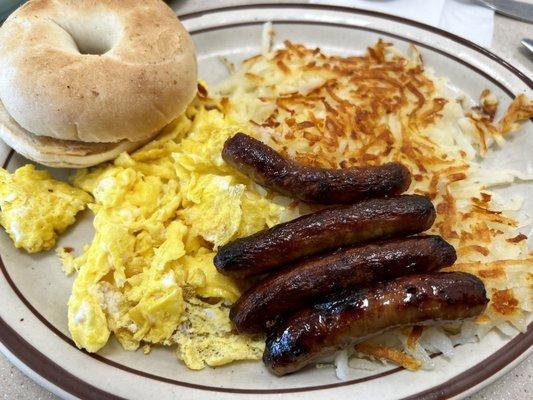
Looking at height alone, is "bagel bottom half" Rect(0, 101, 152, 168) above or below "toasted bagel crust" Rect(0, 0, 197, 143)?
below

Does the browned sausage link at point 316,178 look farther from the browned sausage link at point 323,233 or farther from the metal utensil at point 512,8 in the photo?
the metal utensil at point 512,8

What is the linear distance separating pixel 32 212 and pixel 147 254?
646 millimetres

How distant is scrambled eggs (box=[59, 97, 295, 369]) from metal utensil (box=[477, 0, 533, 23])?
2635mm

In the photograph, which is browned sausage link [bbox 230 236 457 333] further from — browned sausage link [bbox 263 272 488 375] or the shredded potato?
the shredded potato

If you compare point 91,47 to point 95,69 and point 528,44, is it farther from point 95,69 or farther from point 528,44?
point 528,44

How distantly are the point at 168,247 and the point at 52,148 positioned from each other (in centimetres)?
82

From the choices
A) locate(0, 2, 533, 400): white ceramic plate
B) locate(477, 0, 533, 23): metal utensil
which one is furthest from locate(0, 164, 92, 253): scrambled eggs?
locate(477, 0, 533, 23): metal utensil

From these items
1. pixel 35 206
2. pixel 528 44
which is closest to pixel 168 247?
pixel 35 206

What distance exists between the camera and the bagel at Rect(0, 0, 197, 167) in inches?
99.0

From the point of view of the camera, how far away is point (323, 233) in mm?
2209

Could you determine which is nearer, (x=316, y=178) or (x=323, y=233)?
(x=323, y=233)

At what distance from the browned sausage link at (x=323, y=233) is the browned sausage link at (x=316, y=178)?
119mm

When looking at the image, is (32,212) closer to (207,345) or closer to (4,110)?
(4,110)

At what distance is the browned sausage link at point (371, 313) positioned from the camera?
2.01 meters
